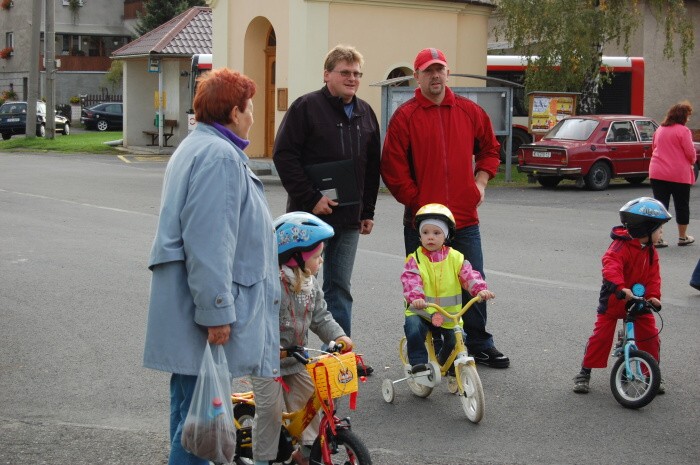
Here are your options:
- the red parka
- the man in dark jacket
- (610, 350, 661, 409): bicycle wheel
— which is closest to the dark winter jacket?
the man in dark jacket

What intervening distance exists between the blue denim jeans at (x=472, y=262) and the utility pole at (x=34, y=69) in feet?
118

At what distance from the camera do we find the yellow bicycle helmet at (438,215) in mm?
6465

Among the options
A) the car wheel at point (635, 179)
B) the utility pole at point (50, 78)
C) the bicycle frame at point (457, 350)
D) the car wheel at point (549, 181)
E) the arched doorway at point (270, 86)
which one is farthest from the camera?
the utility pole at point (50, 78)

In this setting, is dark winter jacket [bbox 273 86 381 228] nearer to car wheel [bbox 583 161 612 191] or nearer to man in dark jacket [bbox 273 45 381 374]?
man in dark jacket [bbox 273 45 381 374]

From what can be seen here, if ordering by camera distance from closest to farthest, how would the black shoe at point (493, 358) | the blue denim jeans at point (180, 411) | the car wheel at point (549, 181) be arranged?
1. the blue denim jeans at point (180, 411)
2. the black shoe at point (493, 358)
3. the car wheel at point (549, 181)

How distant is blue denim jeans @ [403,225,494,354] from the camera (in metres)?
7.18

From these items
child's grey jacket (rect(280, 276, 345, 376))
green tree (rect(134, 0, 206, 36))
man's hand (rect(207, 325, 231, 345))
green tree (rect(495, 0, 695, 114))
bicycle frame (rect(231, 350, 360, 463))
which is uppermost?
green tree (rect(134, 0, 206, 36))

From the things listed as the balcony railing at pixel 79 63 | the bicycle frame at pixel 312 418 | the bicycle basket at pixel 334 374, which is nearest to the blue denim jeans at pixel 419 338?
the bicycle frame at pixel 312 418

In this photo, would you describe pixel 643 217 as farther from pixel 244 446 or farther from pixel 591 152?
pixel 591 152

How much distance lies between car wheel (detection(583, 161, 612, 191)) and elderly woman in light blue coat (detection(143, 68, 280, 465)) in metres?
19.5

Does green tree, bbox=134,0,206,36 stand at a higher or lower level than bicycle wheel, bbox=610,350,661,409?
higher

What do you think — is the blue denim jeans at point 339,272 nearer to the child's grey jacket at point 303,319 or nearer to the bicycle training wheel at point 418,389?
the bicycle training wheel at point 418,389

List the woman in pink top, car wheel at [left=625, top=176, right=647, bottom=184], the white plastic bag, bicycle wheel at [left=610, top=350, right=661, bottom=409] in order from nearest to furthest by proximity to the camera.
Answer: the white plastic bag, bicycle wheel at [left=610, top=350, right=661, bottom=409], the woman in pink top, car wheel at [left=625, top=176, right=647, bottom=184]

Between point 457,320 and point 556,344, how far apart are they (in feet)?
6.49
